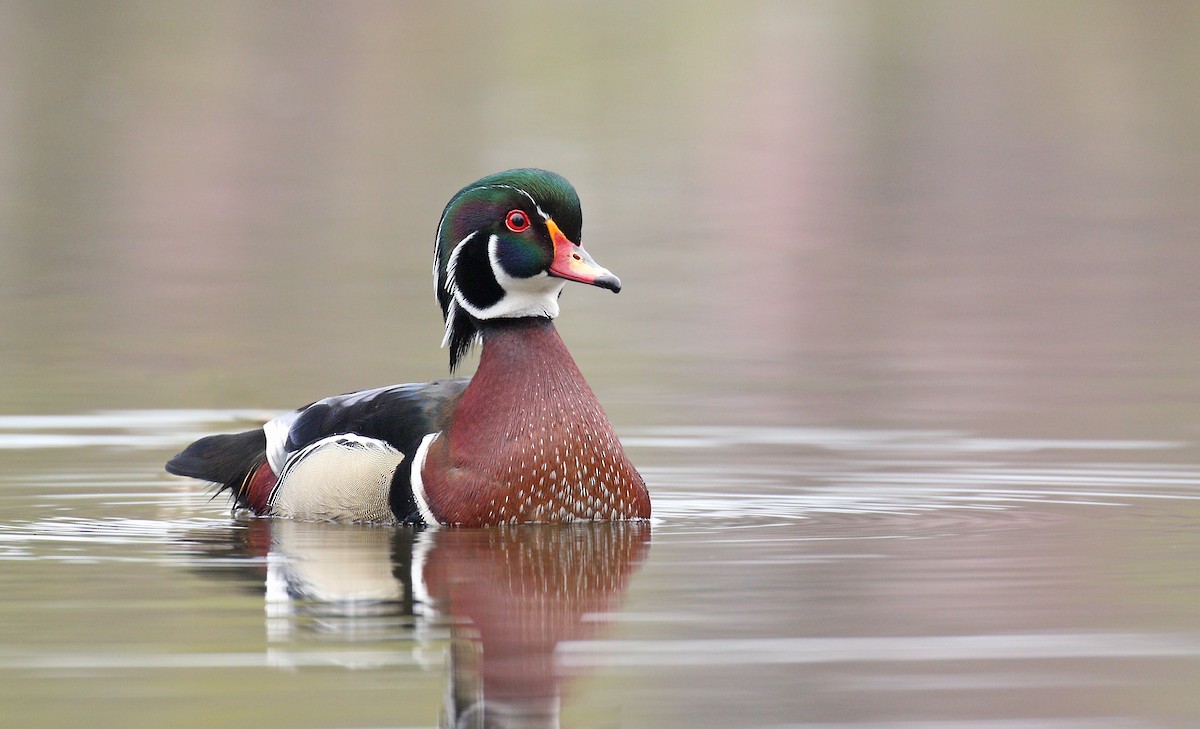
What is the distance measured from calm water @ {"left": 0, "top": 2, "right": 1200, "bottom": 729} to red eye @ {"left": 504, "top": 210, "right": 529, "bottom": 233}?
1.32 metres

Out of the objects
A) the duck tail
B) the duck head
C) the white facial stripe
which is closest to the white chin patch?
the duck head

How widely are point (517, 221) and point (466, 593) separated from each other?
2.26 metres

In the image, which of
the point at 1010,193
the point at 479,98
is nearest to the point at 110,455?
the point at 1010,193

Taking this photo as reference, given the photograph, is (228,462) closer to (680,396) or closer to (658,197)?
(680,396)

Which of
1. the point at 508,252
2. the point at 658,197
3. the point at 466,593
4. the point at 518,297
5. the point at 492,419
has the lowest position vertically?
the point at 466,593

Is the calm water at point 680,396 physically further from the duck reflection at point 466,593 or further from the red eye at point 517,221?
the red eye at point 517,221

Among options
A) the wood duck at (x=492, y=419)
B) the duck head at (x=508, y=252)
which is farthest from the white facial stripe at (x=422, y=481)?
the duck head at (x=508, y=252)

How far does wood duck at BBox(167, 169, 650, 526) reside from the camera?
9.29 m

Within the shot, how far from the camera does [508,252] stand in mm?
9516

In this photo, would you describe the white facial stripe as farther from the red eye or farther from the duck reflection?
the red eye

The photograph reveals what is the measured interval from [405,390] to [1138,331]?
8.81m

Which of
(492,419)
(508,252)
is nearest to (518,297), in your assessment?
(508,252)

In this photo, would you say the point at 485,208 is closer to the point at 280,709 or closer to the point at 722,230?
the point at 280,709

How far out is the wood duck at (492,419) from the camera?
929 cm
